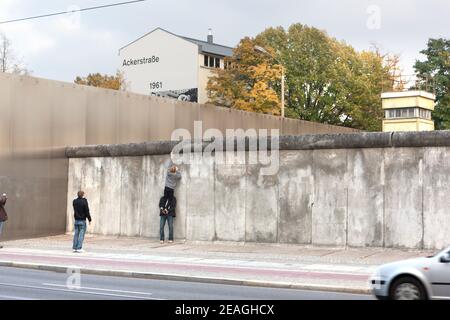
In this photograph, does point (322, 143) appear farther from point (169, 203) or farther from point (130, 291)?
point (130, 291)

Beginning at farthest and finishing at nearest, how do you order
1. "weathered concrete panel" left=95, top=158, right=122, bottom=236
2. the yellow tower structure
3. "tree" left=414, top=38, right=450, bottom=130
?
1. "tree" left=414, top=38, right=450, bottom=130
2. the yellow tower structure
3. "weathered concrete panel" left=95, top=158, right=122, bottom=236

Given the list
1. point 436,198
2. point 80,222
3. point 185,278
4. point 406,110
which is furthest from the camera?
point 406,110

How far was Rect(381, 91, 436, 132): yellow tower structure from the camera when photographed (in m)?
43.6

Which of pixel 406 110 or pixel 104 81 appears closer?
pixel 406 110

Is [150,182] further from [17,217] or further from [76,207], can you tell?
[17,217]

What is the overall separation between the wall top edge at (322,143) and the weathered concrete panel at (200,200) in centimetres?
69

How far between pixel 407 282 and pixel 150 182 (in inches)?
562

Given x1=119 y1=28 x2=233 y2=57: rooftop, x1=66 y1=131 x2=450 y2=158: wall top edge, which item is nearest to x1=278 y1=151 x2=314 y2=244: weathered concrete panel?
x1=66 y1=131 x2=450 y2=158: wall top edge

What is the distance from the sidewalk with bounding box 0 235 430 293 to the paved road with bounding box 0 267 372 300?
0.48 m

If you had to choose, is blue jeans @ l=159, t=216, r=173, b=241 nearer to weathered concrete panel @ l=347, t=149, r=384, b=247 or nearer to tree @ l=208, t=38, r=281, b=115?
weathered concrete panel @ l=347, t=149, r=384, b=247

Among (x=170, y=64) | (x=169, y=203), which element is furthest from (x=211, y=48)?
(x=169, y=203)

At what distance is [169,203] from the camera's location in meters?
21.9

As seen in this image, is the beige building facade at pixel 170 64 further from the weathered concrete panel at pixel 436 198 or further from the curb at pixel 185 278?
the curb at pixel 185 278

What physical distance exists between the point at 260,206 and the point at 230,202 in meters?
1.12
